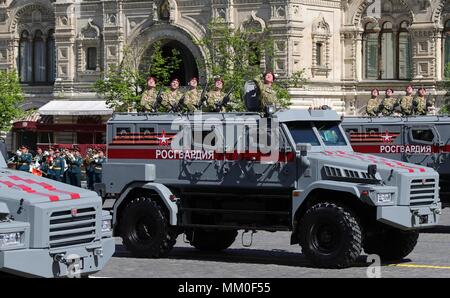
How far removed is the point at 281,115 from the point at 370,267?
283 centimetres

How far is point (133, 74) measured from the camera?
5591 centimetres

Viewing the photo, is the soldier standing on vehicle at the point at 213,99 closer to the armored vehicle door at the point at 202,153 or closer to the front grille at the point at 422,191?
the armored vehicle door at the point at 202,153

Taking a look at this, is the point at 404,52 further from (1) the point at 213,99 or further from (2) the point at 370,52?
(1) the point at 213,99

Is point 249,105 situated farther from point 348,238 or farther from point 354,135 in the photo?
point 354,135

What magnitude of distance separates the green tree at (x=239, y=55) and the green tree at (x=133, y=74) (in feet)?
5.02

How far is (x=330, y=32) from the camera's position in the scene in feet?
187

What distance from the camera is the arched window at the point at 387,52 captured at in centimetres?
5656

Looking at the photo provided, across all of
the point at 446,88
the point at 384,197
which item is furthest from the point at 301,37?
the point at 384,197

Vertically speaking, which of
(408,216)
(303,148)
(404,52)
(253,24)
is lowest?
(408,216)

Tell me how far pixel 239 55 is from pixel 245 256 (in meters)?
31.4

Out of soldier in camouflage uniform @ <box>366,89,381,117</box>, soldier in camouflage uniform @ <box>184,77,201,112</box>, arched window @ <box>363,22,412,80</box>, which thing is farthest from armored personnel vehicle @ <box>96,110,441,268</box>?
arched window @ <box>363,22,412,80</box>

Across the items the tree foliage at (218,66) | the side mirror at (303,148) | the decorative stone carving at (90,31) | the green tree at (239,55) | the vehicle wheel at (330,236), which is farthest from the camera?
the decorative stone carving at (90,31)

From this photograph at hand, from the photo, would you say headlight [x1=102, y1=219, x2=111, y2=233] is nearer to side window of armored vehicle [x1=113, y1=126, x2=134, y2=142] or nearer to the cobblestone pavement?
the cobblestone pavement

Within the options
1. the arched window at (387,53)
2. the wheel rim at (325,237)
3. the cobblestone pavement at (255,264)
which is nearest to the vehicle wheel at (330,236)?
the wheel rim at (325,237)
